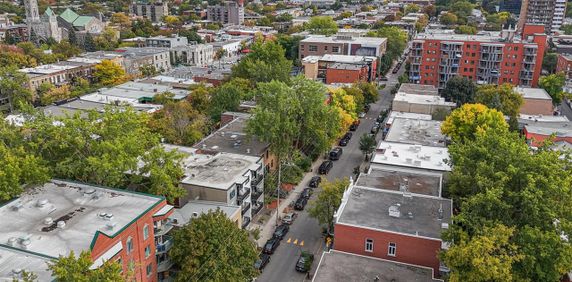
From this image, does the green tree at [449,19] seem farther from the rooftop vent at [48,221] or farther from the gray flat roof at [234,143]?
the rooftop vent at [48,221]

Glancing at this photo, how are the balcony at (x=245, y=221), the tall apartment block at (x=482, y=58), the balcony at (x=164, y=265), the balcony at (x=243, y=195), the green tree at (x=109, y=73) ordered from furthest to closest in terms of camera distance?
the green tree at (x=109, y=73), the tall apartment block at (x=482, y=58), the balcony at (x=245, y=221), the balcony at (x=243, y=195), the balcony at (x=164, y=265)

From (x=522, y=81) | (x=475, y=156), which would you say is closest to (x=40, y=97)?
(x=475, y=156)

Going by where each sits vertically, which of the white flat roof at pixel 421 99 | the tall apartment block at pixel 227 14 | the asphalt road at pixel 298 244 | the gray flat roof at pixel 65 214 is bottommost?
the asphalt road at pixel 298 244

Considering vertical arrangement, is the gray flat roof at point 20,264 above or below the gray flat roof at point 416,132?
above

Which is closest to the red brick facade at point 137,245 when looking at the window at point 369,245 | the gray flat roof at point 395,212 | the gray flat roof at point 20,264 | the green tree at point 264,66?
the gray flat roof at point 20,264

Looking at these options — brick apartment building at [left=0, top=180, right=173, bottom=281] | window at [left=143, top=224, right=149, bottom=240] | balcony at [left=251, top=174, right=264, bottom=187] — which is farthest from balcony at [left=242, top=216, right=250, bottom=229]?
window at [left=143, top=224, right=149, bottom=240]

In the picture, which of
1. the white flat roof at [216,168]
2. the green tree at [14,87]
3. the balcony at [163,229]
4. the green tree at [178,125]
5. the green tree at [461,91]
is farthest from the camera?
the green tree at [14,87]

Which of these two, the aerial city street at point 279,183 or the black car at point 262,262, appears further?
the black car at point 262,262

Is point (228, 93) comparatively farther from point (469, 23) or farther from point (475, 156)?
point (469, 23)
